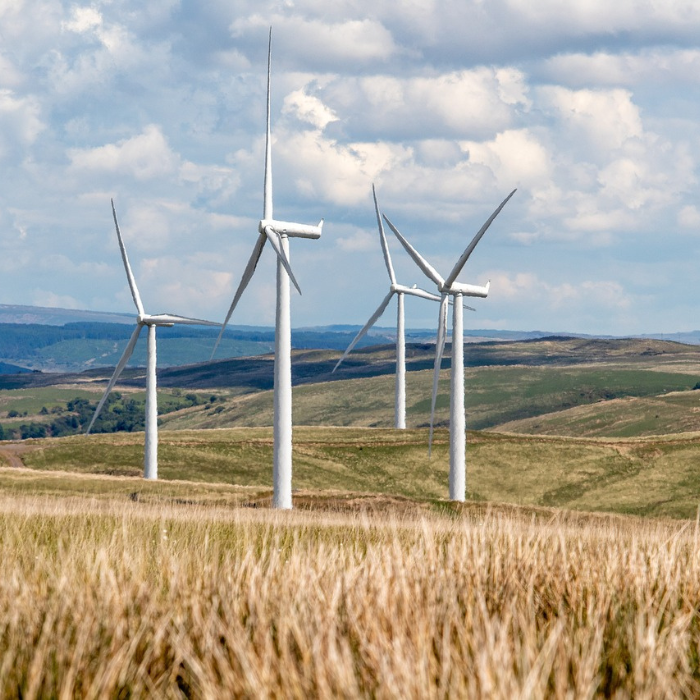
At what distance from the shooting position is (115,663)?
902cm

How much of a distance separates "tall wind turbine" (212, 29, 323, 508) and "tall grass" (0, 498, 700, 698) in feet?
158

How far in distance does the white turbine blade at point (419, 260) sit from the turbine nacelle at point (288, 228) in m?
9.65

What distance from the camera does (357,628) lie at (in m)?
10.0

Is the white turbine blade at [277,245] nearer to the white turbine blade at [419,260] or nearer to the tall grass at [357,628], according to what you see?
the white turbine blade at [419,260]

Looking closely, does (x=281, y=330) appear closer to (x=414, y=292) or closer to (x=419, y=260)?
(x=419, y=260)

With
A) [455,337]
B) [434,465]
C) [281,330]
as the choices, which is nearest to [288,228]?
[281,330]

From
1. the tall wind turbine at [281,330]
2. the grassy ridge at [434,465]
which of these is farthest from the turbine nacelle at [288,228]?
the grassy ridge at [434,465]

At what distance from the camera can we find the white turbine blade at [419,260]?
2932 inches

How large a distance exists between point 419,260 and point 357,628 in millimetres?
66965

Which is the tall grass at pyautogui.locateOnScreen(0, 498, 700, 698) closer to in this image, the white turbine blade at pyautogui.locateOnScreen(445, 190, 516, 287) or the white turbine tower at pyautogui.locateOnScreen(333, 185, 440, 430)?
the white turbine blade at pyautogui.locateOnScreen(445, 190, 516, 287)

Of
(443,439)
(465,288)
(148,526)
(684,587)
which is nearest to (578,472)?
(443,439)

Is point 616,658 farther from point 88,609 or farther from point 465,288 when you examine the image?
point 465,288

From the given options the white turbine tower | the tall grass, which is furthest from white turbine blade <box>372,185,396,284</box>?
the tall grass

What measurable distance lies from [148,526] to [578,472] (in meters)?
87.6
